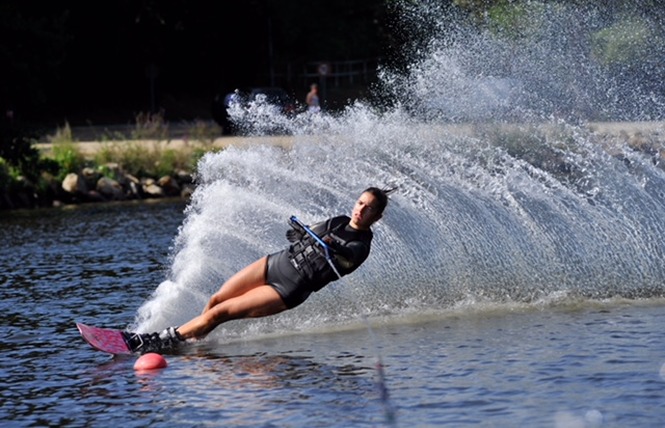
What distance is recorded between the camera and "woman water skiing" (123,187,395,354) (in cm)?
1220

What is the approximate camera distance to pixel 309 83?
6334 centimetres

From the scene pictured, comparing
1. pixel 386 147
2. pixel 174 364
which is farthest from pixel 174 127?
pixel 174 364

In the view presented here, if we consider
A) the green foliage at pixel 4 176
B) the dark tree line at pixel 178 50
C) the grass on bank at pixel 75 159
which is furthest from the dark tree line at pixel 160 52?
the green foliage at pixel 4 176

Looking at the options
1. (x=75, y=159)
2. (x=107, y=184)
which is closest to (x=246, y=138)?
(x=107, y=184)

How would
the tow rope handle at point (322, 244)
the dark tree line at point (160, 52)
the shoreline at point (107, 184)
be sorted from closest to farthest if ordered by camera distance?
the tow rope handle at point (322, 244) → the shoreline at point (107, 184) → the dark tree line at point (160, 52)

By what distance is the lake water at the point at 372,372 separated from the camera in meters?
9.96

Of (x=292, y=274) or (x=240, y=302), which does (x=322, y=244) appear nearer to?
(x=292, y=274)

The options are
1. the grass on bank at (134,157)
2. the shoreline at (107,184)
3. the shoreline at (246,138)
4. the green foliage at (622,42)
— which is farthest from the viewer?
the grass on bank at (134,157)

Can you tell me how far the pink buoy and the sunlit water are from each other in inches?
4.3

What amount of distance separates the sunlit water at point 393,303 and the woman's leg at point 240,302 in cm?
26

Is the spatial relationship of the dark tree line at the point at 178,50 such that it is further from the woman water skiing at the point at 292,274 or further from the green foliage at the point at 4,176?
the woman water skiing at the point at 292,274

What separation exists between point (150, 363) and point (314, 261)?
5.53 feet

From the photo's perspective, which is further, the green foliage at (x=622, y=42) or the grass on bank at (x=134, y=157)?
the grass on bank at (x=134, y=157)

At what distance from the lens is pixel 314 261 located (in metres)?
12.3
